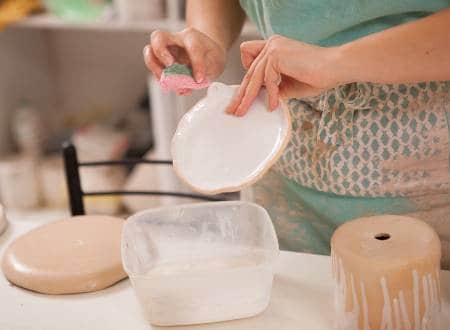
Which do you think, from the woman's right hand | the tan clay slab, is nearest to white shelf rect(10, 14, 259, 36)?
the woman's right hand

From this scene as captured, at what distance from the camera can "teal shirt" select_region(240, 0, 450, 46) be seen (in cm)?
75

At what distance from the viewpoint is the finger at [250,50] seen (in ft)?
2.41

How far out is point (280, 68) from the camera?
0.71m

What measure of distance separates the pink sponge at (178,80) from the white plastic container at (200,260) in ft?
0.49

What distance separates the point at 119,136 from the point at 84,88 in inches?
10.1

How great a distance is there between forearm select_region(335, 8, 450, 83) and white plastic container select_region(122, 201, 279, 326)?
0.67 feet

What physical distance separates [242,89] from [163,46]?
0.14 metres

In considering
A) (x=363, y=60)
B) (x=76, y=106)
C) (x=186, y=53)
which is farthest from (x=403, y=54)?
(x=76, y=106)

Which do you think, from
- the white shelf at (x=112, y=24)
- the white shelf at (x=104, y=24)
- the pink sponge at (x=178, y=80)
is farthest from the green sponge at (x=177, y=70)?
the white shelf at (x=104, y=24)

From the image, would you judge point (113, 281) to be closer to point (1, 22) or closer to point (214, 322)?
point (214, 322)

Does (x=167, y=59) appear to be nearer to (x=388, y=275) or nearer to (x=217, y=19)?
(x=217, y=19)

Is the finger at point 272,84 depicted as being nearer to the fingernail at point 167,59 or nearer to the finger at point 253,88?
the finger at point 253,88

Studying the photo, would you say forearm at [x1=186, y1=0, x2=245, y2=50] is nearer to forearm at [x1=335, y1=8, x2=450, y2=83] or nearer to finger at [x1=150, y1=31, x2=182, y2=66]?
finger at [x1=150, y1=31, x2=182, y2=66]

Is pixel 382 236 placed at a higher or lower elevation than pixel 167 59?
lower
